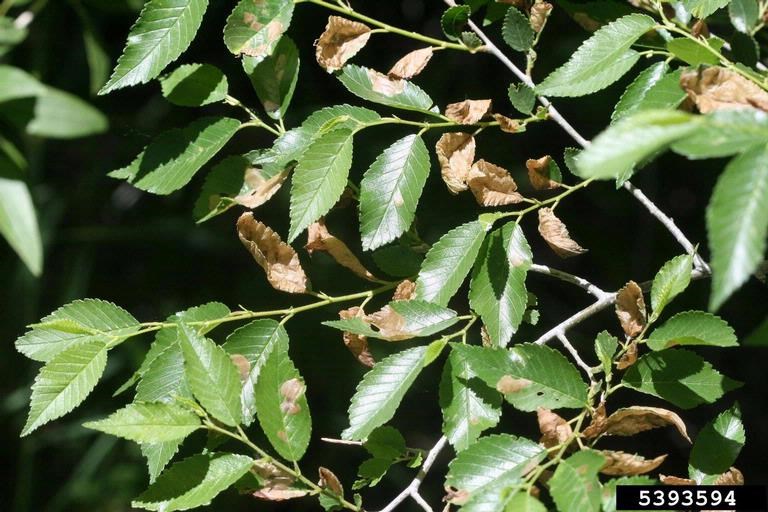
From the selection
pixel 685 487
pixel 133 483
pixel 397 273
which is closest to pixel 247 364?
pixel 397 273

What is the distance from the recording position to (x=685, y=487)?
30.3 inches

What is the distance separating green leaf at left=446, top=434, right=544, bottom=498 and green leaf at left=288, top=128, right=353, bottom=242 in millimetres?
243

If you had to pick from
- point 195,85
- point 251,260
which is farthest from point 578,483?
point 251,260

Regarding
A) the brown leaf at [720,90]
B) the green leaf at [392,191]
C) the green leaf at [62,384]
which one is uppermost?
the brown leaf at [720,90]

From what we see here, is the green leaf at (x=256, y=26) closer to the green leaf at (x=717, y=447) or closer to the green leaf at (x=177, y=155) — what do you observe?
the green leaf at (x=177, y=155)

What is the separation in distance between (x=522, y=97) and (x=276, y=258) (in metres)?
0.28

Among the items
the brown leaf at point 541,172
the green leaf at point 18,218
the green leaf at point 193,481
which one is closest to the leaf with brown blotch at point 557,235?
the brown leaf at point 541,172

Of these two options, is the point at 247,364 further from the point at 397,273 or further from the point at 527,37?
the point at 527,37

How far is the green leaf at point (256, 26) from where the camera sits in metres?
0.85

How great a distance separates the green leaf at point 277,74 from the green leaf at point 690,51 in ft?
1.19

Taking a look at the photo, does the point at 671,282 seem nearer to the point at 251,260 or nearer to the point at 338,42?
the point at 338,42

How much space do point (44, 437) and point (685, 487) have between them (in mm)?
1522

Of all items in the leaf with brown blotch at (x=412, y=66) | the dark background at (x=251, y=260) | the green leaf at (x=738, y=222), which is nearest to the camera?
the green leaf at (x=738, y=222)

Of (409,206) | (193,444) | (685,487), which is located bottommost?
(193,444)
